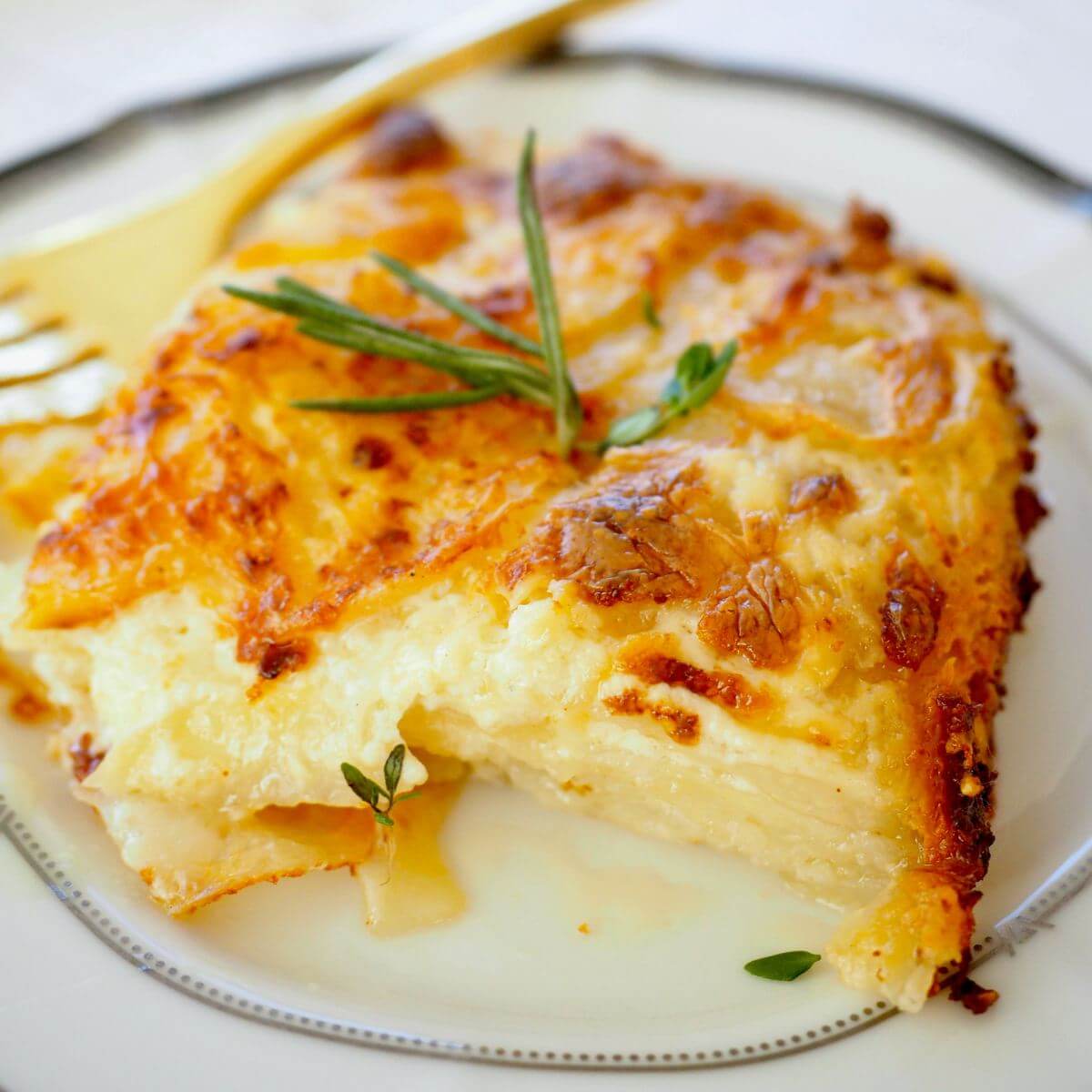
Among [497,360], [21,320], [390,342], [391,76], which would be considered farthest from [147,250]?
[497,360]

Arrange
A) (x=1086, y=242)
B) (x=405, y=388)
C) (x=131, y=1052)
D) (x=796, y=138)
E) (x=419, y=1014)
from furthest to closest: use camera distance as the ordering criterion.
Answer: (x=796, y=138), (x=1086, y=242), (x=405, y=388), (x=419, y=1014), (x=131, y=1052)

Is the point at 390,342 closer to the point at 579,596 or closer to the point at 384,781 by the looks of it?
the point at 579,596

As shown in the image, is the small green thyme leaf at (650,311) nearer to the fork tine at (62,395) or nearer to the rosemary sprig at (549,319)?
the rosemary sprig at (549,319)

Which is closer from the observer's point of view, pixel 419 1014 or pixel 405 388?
pixel 419 1014

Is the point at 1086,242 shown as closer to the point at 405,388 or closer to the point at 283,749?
the point at 405,388

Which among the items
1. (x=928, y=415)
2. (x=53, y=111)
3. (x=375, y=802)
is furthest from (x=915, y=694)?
(x=53, y=111)

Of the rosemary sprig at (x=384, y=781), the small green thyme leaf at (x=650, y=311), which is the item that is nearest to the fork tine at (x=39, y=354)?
the small green thyme leaf at (x=650, y=311)
